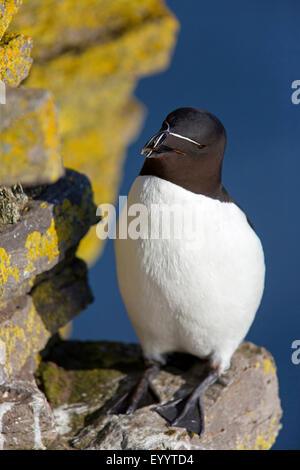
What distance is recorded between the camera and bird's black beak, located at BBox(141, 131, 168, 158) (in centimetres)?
164

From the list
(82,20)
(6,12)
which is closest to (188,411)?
(6,12)

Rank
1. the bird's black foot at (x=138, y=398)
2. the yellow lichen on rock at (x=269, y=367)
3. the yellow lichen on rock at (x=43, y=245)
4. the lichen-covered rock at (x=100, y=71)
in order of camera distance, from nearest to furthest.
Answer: the yellow lichen on rock at (x=43, y=245) → the bird's black foot at (x=138, y=398) → the yellow lichen on rock at (x=269, y=367) → the lichen-covered rock at (x=100, y=71)

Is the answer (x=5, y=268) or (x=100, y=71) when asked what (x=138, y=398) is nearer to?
(x=5, y=268)

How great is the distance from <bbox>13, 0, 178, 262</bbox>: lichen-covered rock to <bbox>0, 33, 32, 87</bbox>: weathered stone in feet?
5.39

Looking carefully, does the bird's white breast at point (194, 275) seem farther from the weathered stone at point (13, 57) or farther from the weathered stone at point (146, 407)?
the weathered stone at point (13, 57)

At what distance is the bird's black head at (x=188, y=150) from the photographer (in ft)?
5.48

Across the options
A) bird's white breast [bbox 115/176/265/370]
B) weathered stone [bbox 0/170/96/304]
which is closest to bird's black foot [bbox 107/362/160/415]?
bird's white breast [bbox 115/176/265/370]

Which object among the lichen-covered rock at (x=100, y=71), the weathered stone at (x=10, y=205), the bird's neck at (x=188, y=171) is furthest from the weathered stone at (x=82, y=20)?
the bird's neck at (x=188, y=171)

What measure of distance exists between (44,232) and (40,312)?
0.34 metres

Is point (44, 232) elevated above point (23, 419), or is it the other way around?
point (44, 232)

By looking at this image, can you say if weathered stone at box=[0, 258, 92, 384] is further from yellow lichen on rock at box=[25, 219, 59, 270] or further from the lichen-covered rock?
the lichen-covered rock

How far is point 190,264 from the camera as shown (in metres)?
1.82

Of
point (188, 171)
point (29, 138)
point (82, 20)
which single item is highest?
point (82, 20)

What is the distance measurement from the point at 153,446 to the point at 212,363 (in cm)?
38
